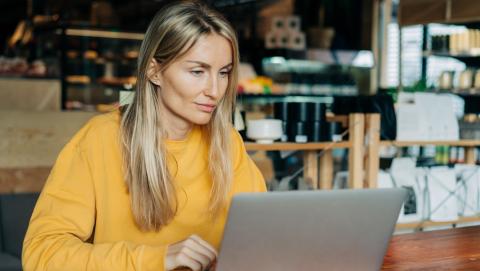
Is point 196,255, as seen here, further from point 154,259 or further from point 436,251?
point 436,251

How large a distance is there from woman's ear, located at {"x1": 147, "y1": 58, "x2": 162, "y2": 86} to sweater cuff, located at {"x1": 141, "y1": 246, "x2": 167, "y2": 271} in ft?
1.39

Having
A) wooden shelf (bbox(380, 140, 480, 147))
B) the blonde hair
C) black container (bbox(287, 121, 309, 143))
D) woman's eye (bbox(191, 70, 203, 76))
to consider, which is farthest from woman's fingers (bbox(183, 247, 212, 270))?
wooden shelf (bbox(380, 140, 480, 147))

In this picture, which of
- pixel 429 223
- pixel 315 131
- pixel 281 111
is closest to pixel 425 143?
pixel 429 223

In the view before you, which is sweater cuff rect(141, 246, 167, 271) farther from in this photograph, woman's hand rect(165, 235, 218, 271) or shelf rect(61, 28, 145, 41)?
shelf rect(61, 28, 145, 41)

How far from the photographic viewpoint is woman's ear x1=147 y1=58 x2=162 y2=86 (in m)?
1.51

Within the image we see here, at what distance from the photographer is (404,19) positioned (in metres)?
5.86

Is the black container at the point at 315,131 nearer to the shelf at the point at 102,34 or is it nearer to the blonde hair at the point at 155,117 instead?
the blonde hair at the point at 155,117

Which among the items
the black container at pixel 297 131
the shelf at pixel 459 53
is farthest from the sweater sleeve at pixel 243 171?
the shelf at pixel 459 53

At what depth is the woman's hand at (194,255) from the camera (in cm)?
120

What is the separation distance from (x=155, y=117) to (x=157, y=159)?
102mm

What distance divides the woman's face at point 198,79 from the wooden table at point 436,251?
0.52 meters

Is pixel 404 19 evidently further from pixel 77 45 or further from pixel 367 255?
pixel 367 255

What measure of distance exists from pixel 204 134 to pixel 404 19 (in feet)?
15.0

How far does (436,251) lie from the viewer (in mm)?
1568
